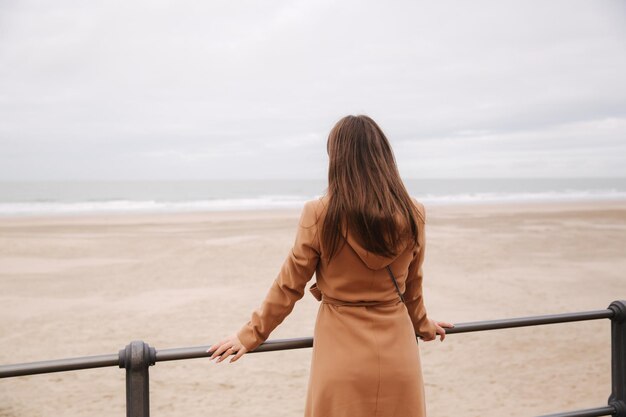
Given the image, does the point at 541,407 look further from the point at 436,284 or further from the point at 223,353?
the point at 436,284

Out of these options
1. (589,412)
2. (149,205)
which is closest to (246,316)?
(589,412)

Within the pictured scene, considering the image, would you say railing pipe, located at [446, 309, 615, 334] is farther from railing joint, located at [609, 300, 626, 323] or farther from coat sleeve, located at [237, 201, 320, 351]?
coat sleeve, located at [237, 201, 320, 351]

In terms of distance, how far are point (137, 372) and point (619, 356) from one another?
2.16 metres

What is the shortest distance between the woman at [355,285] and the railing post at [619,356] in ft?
3.85

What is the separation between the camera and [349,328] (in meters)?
1.78

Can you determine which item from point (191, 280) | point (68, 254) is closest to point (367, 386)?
point (191, 280)

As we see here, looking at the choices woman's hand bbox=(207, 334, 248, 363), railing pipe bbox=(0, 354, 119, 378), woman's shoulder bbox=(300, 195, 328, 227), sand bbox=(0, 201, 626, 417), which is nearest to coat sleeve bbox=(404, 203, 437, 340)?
woman's shoulder bbox=(300, 195, 328, 227)

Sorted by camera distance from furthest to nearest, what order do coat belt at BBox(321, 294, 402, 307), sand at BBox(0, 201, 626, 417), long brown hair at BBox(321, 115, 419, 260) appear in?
sand at BBox(0, 201, 626, 417)
coat belt at BBox(321, 294, 402, 307)
long brown hair at BBox(321, 115, 419, 260)

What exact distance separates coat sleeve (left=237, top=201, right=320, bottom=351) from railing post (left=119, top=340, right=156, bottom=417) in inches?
12.6

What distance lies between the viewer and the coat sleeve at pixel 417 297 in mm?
1948

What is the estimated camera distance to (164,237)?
61.8ft

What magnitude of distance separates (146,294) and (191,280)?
1.41 meters

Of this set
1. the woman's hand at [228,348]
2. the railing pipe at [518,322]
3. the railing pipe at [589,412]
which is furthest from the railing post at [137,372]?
the railing pipe at [589,412]

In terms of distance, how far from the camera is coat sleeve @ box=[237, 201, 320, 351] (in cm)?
176
